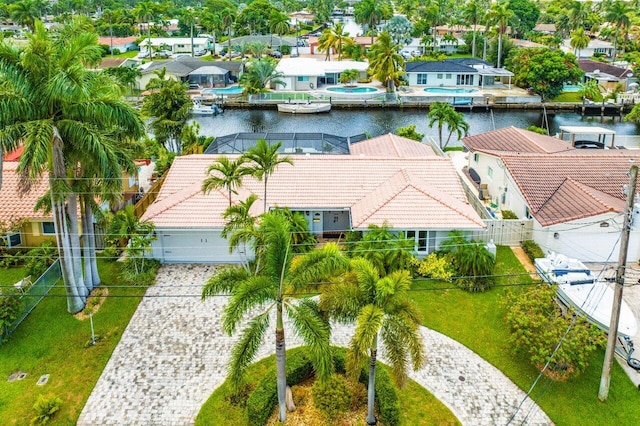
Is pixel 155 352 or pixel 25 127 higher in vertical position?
pixel 25 127

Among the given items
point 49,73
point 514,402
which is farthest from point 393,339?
point 49,73

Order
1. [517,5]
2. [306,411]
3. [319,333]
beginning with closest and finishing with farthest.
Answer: [319,333] < [306,411] < [517,5]

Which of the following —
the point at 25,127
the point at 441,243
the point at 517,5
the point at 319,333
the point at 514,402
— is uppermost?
the point at 517,5

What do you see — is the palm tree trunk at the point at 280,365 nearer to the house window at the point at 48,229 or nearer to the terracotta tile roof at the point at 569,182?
the terracotta tile roof at the point at 569,182

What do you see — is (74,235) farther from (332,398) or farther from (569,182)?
(569,182)

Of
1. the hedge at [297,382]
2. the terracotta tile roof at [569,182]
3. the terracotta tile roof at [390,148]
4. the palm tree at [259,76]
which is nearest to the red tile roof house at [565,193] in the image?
the terracotta tile roof at [569,182]

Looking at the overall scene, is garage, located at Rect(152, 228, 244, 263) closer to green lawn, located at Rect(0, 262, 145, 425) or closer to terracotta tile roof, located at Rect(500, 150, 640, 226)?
green lawn, located at Rect(0, 262, 145, 425)

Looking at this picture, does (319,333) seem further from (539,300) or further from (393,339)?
(539,300)
